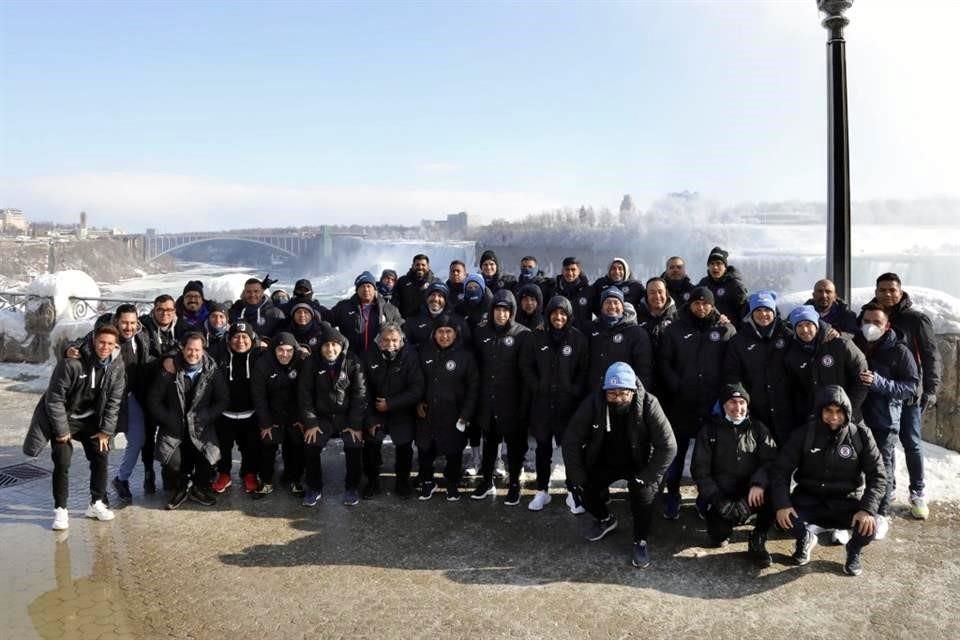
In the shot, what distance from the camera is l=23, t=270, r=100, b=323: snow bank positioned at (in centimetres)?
1164

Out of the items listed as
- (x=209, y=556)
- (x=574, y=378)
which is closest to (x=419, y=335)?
(x=574, y=378)

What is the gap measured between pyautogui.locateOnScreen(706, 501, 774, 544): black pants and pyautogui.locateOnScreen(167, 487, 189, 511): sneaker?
4203mm

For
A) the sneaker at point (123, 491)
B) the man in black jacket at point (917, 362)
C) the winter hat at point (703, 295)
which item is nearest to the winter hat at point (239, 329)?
the sneaker at point (123, 491)

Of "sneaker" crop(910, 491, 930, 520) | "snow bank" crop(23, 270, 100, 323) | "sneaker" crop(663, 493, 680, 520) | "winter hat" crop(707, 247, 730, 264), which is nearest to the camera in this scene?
"sneaker" crop(910, 491, 930, 520)

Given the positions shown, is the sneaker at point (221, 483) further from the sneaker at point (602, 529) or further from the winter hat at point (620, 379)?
the winter hat at point (620, 379)

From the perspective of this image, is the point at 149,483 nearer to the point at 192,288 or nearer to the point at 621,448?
the point at 192,288

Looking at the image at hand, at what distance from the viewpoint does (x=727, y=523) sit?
471cm

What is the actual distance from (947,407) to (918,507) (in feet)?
5.87

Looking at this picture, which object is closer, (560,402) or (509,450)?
(560,402)

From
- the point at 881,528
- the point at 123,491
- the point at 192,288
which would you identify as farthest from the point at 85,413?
the point at 881,528

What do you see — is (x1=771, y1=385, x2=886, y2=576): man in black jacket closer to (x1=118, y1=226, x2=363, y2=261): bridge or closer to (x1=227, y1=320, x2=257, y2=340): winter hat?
(x1=227, y1=320, x2=257, y2=340): winter hat

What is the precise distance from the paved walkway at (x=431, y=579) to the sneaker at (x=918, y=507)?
7cm

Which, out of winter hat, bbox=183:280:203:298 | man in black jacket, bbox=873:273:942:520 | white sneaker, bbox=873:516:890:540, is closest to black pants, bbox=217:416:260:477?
winter hat, bbox=183:280:203:298

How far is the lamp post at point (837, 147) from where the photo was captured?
6.13 metres
